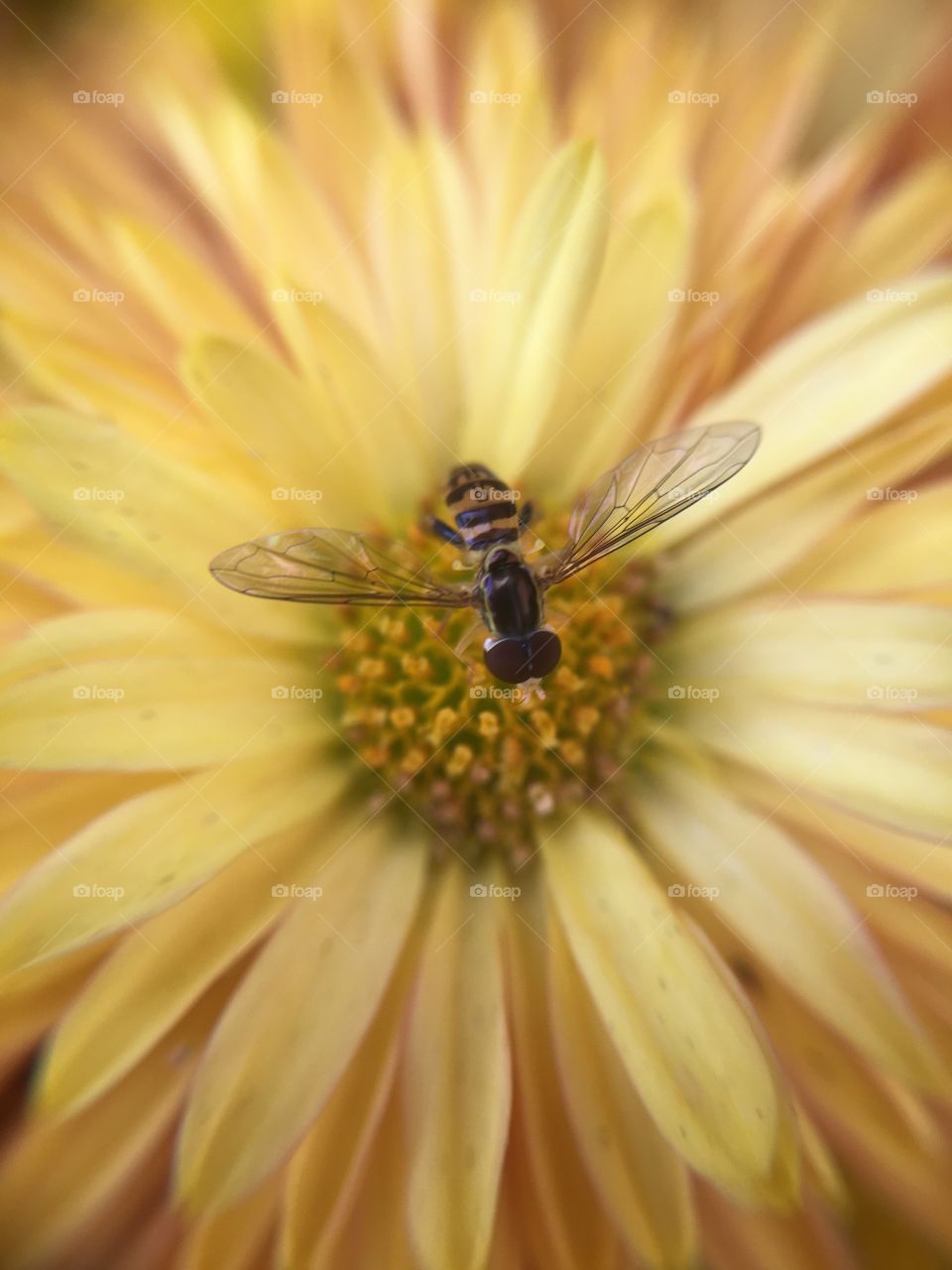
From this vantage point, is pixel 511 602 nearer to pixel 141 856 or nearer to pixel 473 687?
pixel 473 687

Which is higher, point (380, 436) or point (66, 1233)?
point (380, 436)

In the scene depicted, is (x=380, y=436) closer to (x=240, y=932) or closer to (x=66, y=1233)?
(x=240, y=932)

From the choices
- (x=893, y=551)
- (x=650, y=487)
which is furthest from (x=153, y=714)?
(x=893, y=551)

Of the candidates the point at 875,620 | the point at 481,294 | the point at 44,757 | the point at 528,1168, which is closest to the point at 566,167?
the point at 481,294

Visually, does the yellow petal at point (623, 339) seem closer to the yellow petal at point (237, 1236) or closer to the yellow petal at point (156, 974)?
the yellow petal at point (156, 974)

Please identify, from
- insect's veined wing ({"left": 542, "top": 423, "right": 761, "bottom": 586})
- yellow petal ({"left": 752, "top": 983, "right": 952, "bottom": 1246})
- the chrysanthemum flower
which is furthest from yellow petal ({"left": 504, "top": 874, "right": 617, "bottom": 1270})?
insect's veined wing ({"left": 542, "top": 423, "right": 761, "bottom": 586})

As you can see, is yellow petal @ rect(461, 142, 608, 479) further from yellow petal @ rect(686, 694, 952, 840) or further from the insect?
yellow petal @ rect(686, 694, 952, 840)

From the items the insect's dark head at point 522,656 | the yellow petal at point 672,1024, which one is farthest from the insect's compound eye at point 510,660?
the yellow petal at point 672,1024
